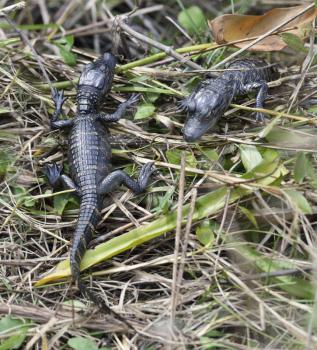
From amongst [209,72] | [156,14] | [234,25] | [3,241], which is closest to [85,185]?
[3,241]

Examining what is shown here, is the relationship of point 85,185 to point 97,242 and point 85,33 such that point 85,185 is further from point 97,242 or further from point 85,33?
point 85,33

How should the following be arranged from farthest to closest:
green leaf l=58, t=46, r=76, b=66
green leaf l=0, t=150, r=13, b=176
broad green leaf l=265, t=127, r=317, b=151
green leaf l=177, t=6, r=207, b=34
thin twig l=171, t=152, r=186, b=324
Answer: green leaf l=177, t=6, r=207, b=34 < green leaf l=58, t=46, r=76, b=66 < green leaf l=0, t=150, r=13, b=176 < broad green leaf l=265, t=127, r=317, b=151 < thin twig l=171, t=152, r=186, b=324

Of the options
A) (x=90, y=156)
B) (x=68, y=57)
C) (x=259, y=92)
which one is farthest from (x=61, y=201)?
(x=259, y=92)

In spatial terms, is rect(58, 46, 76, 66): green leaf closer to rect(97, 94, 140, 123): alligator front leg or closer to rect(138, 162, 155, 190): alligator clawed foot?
rect(97, 94, 140, 123): alligator front leg

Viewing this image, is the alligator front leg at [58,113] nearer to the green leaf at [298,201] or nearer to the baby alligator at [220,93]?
the baby alligator at [220,93]

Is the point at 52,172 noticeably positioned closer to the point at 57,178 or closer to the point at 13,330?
the point at 57,178

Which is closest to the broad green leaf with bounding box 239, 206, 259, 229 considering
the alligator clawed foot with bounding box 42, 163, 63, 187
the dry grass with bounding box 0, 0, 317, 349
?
the dry grass with bounding box 0, 0, 317, 349

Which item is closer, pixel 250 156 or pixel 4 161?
pixel 250 156

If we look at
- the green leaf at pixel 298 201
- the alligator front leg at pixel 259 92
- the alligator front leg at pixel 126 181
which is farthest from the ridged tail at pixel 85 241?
the alligator front leg at pixel 259 92

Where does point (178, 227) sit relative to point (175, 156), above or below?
below
